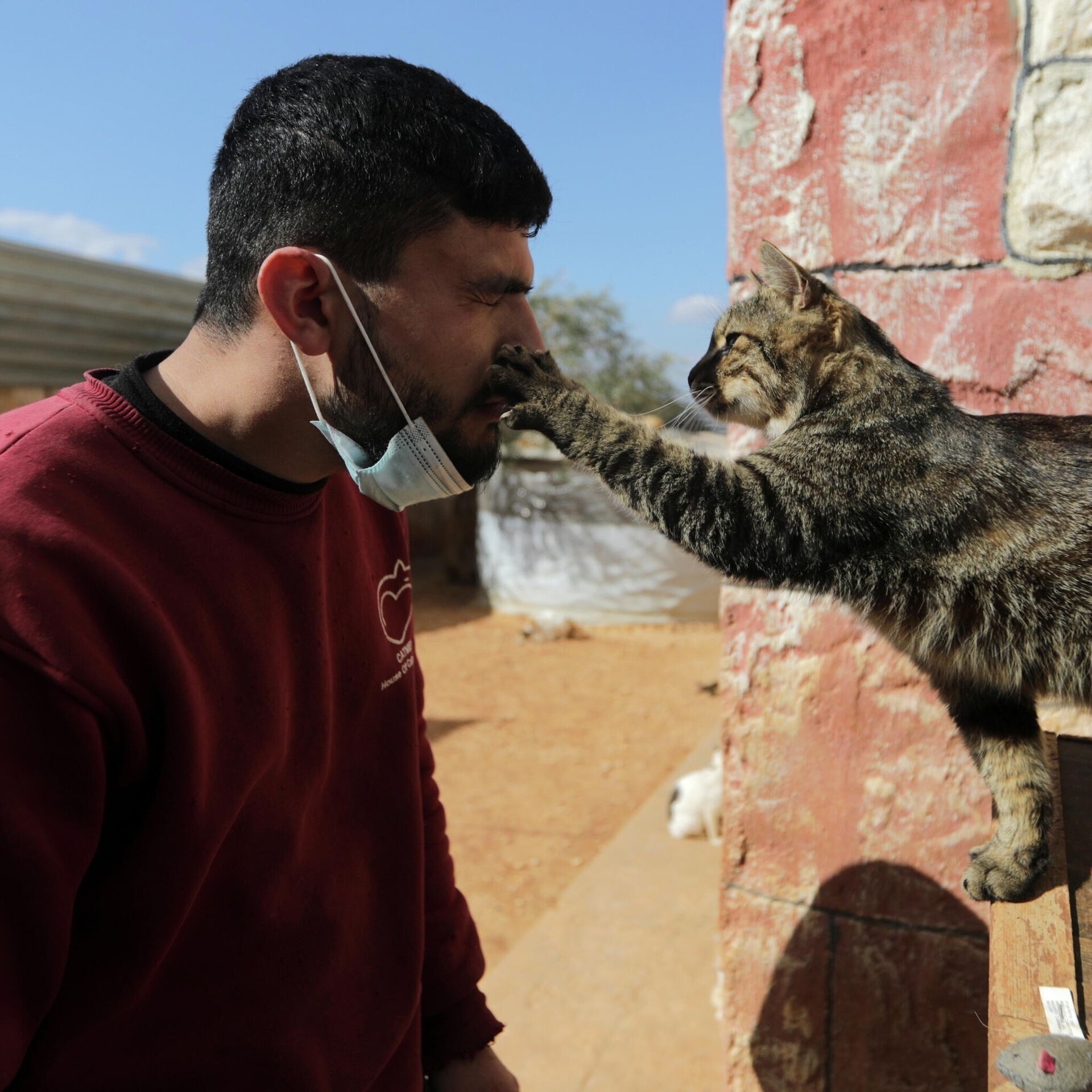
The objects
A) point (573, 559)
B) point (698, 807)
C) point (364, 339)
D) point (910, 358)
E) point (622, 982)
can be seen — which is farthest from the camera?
point (573, 559)

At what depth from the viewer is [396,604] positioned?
5.96ft

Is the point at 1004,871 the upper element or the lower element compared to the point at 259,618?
lower

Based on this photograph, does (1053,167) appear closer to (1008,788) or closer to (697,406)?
(697,406)

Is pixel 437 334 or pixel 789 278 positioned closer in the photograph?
pixel 437 334

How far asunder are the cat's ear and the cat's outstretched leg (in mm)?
968

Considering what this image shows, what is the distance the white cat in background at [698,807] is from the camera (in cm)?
457

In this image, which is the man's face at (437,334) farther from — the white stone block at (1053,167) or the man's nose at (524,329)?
the white stone block at (1053,167)

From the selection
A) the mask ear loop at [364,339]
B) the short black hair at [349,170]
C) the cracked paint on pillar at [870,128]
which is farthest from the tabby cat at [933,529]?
the cracked paint on pillar at [870,128]

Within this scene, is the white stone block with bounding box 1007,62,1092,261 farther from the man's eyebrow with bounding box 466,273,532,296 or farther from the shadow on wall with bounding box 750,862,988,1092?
the shadow on wall with bounding box 750,862,988,1092

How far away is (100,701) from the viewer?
109cm

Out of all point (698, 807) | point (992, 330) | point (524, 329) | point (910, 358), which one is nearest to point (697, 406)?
point (910, 358)

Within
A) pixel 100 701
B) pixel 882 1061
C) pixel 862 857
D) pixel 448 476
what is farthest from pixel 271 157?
pixel 882 1061

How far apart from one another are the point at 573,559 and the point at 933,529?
837cm

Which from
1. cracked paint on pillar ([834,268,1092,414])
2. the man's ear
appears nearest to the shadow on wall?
cracked paint on pillar ([834,268,1092,414])
